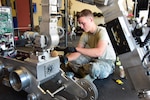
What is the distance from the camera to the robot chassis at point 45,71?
0.98 meters

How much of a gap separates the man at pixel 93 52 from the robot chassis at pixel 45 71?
0.48m

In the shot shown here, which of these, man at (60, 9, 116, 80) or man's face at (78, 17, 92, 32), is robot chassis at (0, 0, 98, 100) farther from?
man's face at (78, 17, 92, 32)

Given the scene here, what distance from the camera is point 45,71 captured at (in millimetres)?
1060

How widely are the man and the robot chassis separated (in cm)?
48

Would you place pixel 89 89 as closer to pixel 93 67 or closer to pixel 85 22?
pixel 93 67

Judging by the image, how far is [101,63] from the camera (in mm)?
1875

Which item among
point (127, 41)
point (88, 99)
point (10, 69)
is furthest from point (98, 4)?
point (10, 69)

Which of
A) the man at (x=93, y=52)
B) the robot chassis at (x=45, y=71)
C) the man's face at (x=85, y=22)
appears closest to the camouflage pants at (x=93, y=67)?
the man at (x=93, y=52)

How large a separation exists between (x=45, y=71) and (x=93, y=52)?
709mm

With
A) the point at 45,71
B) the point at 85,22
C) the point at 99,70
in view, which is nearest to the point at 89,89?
the point at 45,71

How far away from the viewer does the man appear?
1688 mm

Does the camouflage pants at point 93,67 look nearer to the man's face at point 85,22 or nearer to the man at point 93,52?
the man at point 93,52

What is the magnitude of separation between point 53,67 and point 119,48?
588mm

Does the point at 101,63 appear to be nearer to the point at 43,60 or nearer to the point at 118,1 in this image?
the point at 43,60
